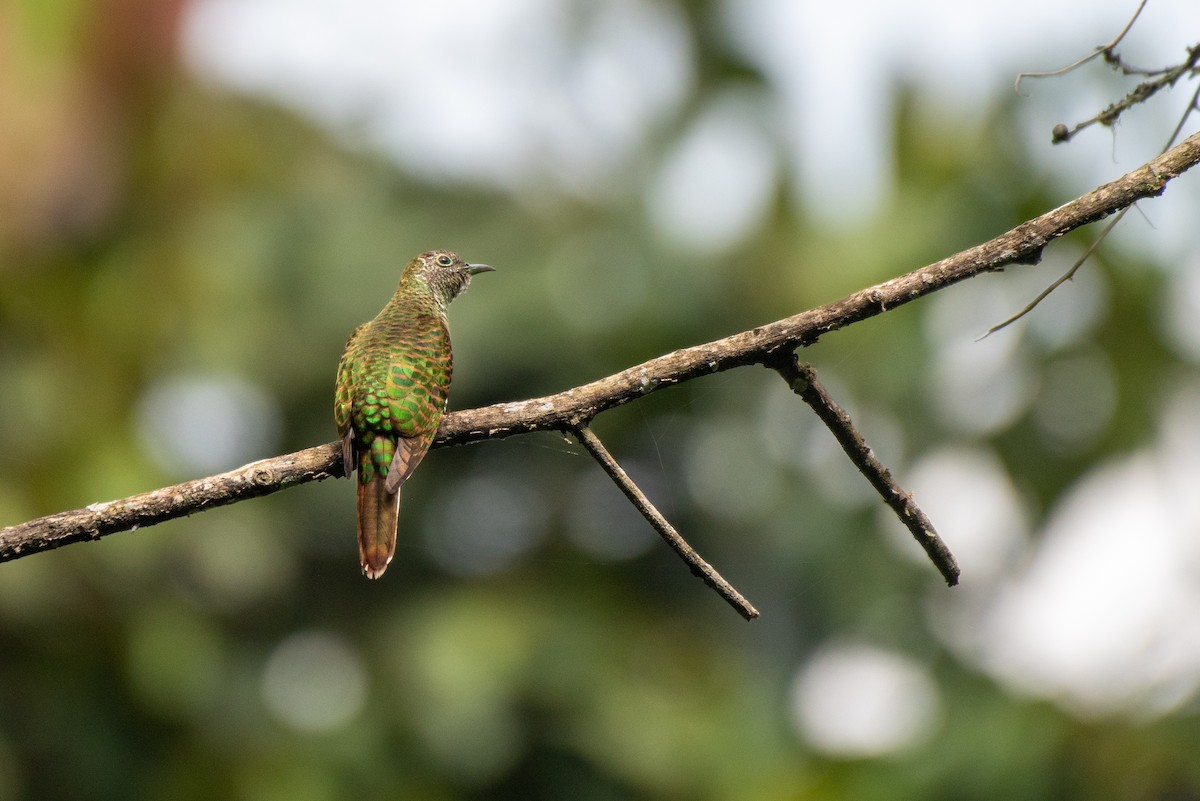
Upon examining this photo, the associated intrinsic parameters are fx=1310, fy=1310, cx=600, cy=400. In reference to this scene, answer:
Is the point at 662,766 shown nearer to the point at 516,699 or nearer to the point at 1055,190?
the point at 516,699

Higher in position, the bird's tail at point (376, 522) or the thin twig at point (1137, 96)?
the thin twig at point (1137, 96)

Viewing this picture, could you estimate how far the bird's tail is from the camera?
3.56m

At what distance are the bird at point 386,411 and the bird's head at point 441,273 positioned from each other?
0.70 m

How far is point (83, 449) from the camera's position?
433 inches

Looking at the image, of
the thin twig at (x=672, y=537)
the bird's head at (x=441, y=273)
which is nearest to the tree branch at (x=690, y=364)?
the thin twig at (x=672, y=537)

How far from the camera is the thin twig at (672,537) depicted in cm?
257

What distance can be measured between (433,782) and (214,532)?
10.2 ft

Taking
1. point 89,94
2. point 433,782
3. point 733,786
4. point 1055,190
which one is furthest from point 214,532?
point 1055,190

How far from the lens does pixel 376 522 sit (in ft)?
11.9

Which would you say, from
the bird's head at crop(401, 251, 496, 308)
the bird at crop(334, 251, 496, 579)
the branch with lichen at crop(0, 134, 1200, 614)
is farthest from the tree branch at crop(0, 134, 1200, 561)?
the bird's head at crop(401, 251, 496, 308)

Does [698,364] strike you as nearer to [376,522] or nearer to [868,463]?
[868,463]

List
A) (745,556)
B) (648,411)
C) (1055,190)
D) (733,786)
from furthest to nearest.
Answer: (745,556), (648,411), (733,786), (1055,190)

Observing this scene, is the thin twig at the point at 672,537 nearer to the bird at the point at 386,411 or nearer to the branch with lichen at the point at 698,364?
the branch with lichen at the point at 698,364

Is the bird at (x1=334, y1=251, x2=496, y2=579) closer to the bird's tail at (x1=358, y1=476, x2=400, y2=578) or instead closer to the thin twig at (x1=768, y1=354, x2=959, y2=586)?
the bird's tail at (x1=358, y1=476, x2=400, y2=578)
